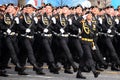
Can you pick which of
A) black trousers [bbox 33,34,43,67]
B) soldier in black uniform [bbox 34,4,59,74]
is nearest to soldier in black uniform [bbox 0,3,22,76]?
soldier in black uniform [bbox 34,4,59,74]

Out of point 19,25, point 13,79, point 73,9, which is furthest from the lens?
point 73,9

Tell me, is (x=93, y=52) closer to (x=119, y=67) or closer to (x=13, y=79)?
(x=119, y=67)

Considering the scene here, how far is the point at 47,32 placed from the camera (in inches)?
619

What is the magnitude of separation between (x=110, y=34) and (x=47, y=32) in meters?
2.43

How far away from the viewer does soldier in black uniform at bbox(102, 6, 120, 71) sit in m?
16.9

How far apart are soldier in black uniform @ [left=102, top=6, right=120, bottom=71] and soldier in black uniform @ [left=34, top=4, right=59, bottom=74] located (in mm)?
2097

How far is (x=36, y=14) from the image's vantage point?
1600 centimetres

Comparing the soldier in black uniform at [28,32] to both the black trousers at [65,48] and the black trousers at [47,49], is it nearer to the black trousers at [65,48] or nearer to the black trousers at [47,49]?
the black trousers at [47,49]

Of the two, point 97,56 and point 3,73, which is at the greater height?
point 97,56

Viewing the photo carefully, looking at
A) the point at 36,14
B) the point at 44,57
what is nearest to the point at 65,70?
the point at 44,57

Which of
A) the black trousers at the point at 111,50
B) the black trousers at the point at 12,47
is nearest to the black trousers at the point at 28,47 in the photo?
the black trousers at the point at 12,47

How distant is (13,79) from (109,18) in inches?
177

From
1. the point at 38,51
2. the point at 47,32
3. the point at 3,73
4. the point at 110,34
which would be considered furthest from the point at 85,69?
the point at 3,73

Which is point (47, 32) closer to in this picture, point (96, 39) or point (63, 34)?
point (63, 34)
